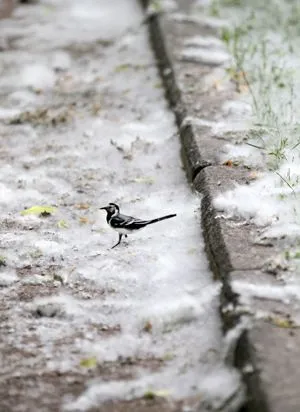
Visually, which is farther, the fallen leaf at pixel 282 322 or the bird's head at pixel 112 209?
the bird's head at pixel 112 209

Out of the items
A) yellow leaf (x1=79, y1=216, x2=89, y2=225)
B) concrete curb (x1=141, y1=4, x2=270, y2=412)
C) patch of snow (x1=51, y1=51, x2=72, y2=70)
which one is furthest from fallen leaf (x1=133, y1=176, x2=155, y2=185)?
patch of snow (x1=51, y1=51, x2=72, y2=70)

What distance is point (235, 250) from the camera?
2703 mm

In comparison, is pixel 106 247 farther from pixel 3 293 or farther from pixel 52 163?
pixel 52 163

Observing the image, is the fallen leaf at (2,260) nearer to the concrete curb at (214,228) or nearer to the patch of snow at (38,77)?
the concrete curb at (214,228)

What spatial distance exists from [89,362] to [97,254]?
736mm

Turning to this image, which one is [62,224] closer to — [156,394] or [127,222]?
[127,222]

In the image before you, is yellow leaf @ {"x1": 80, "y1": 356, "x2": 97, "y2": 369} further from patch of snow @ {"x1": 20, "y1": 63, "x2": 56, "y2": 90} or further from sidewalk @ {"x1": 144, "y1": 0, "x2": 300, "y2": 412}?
patch of snow @ {"x1": 20, "y1": 63, "x2": 56, "y2": 90}

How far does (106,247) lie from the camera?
3160mm

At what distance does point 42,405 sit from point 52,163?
6.33 ft

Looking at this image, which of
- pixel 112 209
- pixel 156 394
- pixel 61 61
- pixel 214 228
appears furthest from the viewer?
pixel 61 61

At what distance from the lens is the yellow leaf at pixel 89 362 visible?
2.41m

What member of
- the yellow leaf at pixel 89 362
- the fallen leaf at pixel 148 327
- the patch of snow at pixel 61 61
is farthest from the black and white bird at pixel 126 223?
the patch of snow at pixel 61 61

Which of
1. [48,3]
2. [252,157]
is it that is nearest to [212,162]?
[252,157]

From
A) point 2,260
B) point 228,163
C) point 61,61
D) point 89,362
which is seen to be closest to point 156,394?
point 89,362
